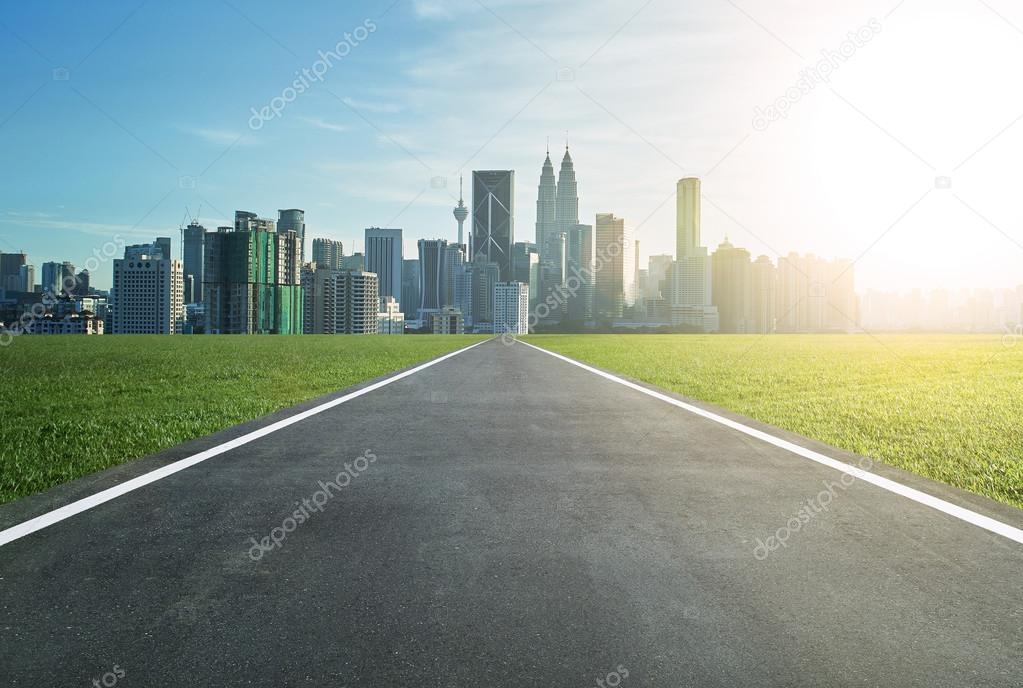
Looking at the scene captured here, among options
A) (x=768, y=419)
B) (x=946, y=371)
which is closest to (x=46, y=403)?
(x=768, y=419)

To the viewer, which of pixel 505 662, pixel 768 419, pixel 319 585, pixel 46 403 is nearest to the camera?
pixel 505 662

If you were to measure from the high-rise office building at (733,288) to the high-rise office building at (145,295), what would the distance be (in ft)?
360

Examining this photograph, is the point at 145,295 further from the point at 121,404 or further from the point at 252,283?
the point at 121,404

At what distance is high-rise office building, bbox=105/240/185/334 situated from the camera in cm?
15088

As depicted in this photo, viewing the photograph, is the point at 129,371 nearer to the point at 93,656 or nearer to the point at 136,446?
the point at 136,446

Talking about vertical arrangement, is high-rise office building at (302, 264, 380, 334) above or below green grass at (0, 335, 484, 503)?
above

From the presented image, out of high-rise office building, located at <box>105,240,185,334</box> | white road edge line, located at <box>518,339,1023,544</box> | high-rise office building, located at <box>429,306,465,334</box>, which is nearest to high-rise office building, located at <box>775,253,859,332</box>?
high-rise office building, located at <box>429,306,465,334</box>

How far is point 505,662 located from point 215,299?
17932 centimetres

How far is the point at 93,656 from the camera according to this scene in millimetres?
2836

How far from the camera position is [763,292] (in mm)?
126812

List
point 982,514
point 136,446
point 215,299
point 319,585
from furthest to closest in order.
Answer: point 215,299 → point 136,446 → point 982,514 → point 319,585

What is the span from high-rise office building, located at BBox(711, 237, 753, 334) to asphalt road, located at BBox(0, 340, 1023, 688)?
125309mm

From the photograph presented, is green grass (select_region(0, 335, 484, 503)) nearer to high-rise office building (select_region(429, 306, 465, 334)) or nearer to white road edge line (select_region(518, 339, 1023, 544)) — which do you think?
white road edge line (select_region(518, 339, 1023, 544))

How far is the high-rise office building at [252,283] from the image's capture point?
170 meters
